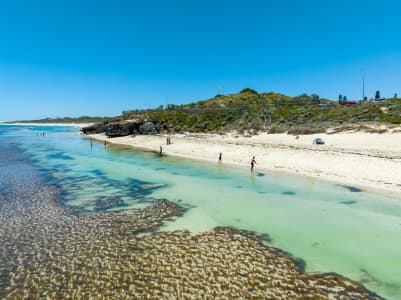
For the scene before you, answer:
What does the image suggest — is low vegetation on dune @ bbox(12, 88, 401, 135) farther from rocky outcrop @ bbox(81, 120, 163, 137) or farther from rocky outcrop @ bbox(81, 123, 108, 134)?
rocky outcrop @ bbox(81, 123, 108, 134)

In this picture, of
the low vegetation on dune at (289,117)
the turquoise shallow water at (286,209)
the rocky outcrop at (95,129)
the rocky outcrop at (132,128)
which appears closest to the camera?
the turquoise shallow water at (286,209)

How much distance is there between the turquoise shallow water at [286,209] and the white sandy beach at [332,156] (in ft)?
8.80

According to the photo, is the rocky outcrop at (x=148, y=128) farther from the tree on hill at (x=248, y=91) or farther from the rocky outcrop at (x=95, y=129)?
the tree on hill at (x=248, y=91)

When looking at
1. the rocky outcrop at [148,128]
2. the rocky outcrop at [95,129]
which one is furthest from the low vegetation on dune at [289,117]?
the rocky outcrop at [95,129]

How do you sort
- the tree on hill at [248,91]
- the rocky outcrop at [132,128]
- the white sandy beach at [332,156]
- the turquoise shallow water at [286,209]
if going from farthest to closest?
1. the tree on hill at [248,91]
2. the rocky outcrop at [132,128]
3. the white sandy beach at [332,156]
4. the turquoise shallow water at [286,209]

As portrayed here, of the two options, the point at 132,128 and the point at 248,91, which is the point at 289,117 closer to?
the point at 132,128

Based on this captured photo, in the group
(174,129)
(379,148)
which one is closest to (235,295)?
(379,148)

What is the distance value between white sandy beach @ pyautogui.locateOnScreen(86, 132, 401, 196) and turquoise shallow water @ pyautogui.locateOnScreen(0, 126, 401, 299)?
268 cm

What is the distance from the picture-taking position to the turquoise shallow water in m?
11.3

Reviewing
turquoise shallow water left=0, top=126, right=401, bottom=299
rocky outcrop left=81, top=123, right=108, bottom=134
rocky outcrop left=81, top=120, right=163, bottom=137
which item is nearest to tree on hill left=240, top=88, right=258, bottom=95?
rocky outcrop left=81, top=120, right=163, bottom=137

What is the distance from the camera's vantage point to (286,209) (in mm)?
17484

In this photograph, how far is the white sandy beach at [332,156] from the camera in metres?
22.9

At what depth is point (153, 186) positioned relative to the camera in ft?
78.6

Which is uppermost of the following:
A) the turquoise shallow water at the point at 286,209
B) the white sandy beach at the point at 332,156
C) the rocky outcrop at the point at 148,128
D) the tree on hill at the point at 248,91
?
the tree on hill at the point at 248,91
